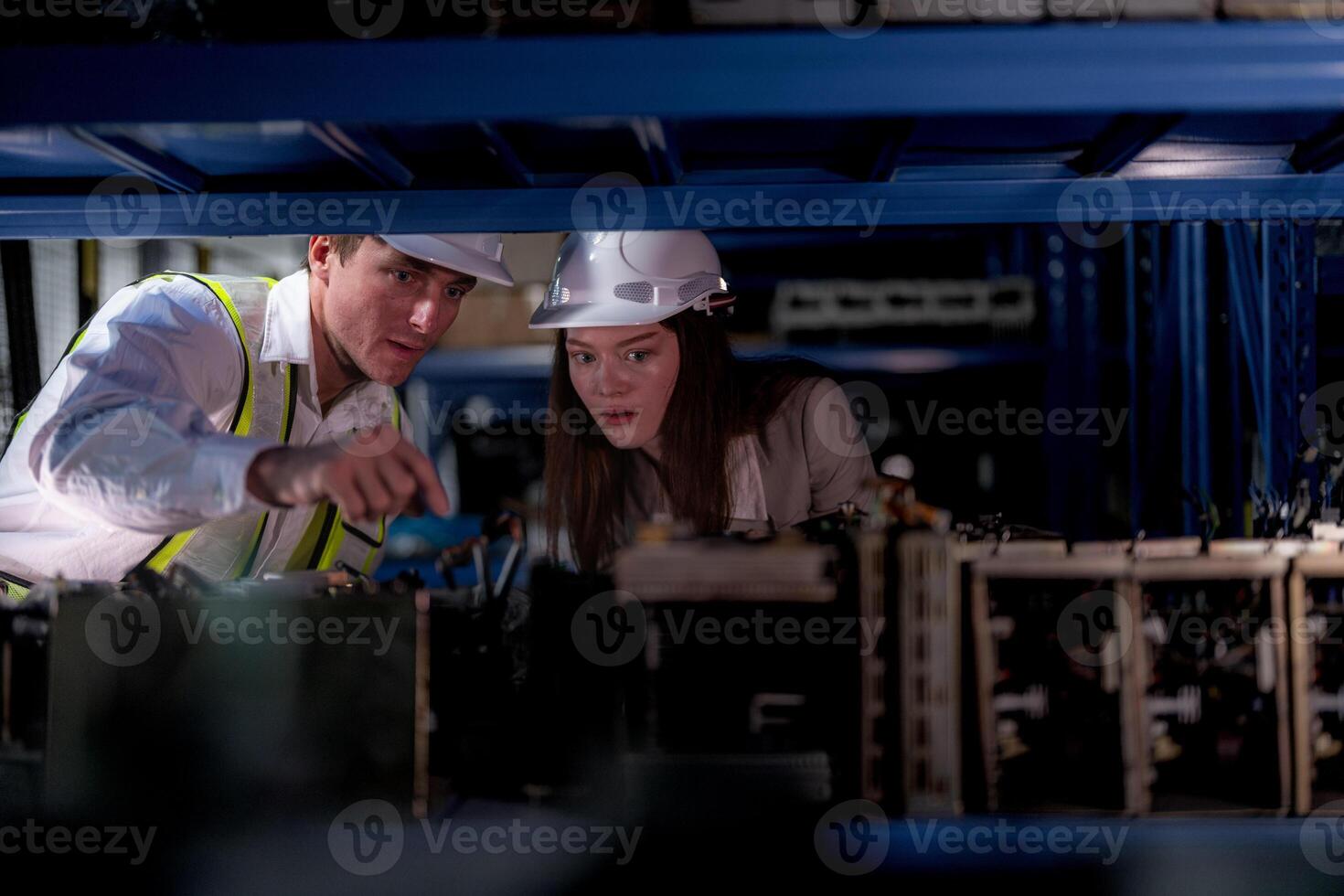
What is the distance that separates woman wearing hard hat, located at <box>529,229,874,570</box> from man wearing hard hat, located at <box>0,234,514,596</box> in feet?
0.82

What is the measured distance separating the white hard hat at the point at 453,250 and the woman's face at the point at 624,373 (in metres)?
0.24

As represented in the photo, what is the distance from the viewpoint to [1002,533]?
1407mm

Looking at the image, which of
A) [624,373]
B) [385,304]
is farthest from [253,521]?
[624,373]

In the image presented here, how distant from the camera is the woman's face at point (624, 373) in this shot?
6.42ft

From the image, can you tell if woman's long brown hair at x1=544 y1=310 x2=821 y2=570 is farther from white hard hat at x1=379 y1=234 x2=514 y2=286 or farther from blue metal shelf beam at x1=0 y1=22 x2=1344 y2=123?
blue metal shelf beam at x1=0 y1=22 x2=1344 y2=123

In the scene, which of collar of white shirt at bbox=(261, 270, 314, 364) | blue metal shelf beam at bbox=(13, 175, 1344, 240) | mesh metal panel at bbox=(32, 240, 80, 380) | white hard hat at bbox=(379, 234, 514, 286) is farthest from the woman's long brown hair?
mesh metal panel at bbox=(32, 240, 80, 380)

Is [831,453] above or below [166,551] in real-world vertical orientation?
above

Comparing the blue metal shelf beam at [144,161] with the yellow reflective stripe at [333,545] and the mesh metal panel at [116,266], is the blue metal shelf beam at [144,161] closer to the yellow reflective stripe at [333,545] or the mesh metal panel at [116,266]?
the yellow reflective stripe at [333,545]

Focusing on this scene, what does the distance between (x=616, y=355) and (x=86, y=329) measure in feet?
3.15

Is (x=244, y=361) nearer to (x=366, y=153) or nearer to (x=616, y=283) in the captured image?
(x=366, y=153)

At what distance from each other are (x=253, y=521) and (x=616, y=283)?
91 centimetres

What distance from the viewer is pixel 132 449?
4.38ft

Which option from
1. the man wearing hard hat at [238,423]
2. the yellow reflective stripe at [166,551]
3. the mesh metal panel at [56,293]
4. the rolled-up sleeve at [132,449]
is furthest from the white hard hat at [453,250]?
the mesh metal panel at [56,293]

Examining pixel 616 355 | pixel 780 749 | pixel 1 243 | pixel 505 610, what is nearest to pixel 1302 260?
pixel 616 355
